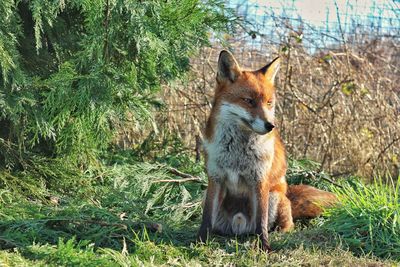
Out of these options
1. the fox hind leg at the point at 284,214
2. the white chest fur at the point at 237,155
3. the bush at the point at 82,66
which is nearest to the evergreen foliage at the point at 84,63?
the bush at the point at 82,66

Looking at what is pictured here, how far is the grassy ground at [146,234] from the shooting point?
15.0ft

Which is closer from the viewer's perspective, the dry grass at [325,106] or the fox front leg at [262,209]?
the fox front leg at [262,209]

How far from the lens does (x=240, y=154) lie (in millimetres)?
5148

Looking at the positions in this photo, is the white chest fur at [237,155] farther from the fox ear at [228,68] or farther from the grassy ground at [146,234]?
the grassy ground at [146,234]

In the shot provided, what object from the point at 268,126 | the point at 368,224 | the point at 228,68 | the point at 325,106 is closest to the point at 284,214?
the point at 368,224

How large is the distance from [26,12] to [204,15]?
1852 millimetres

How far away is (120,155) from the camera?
776 cm

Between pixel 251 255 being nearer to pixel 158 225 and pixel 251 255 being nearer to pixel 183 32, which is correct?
pixel 158 225

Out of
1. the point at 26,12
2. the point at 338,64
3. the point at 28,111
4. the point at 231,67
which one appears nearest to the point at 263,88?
the point at 231,67

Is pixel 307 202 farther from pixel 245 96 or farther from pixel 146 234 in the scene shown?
pixel 146 234

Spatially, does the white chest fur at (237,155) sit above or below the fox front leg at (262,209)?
above

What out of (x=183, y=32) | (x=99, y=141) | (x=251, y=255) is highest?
(x=183, y=32)

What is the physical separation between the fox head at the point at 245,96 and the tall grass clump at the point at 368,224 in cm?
117

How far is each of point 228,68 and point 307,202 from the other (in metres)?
1.62
